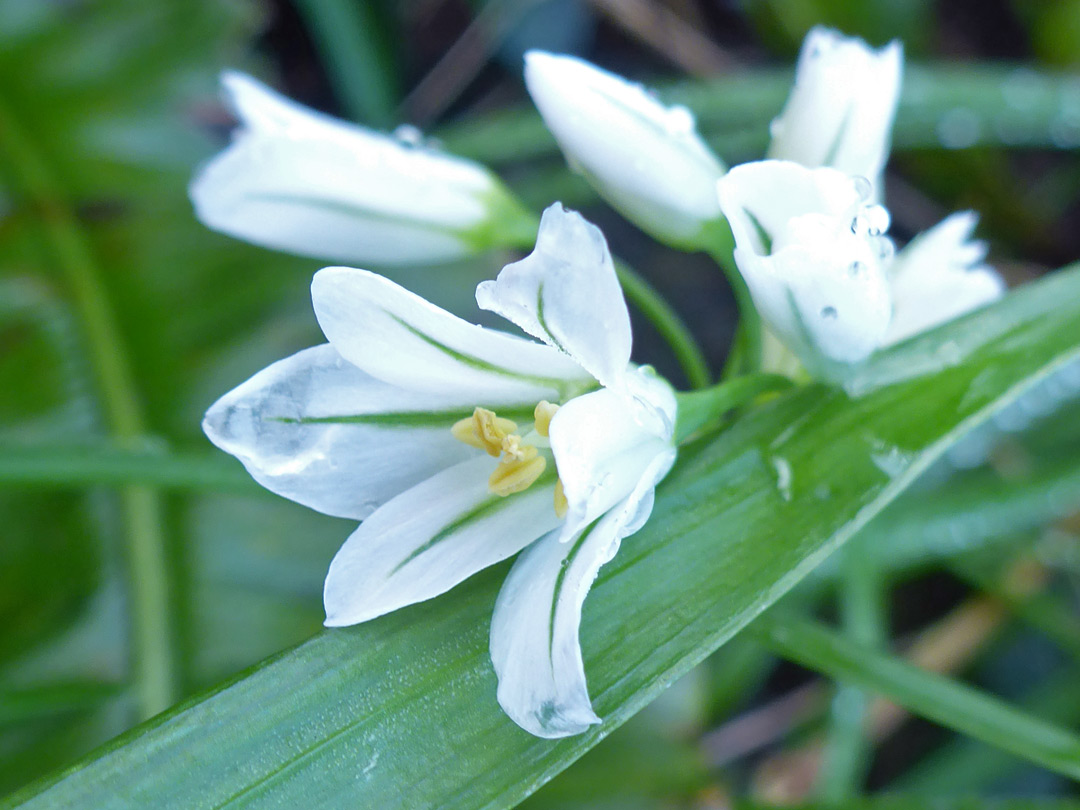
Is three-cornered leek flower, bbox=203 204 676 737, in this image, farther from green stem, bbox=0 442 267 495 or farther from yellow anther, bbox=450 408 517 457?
green stem, bbox=0 442 267 495

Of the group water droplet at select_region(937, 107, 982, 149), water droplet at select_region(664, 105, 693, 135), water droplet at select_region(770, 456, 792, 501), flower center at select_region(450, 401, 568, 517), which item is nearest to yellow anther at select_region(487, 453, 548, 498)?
flower center at select_region(450, 401, 568, 517)

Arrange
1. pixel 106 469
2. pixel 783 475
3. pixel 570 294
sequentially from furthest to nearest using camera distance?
1. pixel 106 469
2. pixel 783 475
3. pixel 570 294

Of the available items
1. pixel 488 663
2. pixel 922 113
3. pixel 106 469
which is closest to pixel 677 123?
pixel 488 663

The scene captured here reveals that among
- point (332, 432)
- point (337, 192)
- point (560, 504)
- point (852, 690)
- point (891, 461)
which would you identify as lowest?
point (852, 690)

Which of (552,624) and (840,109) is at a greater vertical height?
(840,109)

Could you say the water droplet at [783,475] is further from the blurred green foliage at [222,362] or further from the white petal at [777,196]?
the blurred green foliage at [222,362]

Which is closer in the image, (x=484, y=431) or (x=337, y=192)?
(x=484, y=431)

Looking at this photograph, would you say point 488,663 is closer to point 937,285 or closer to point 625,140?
point 625,140

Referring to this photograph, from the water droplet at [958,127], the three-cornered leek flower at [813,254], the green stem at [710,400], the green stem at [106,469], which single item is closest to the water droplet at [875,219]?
the three-cornered leek flower at [813,254]
